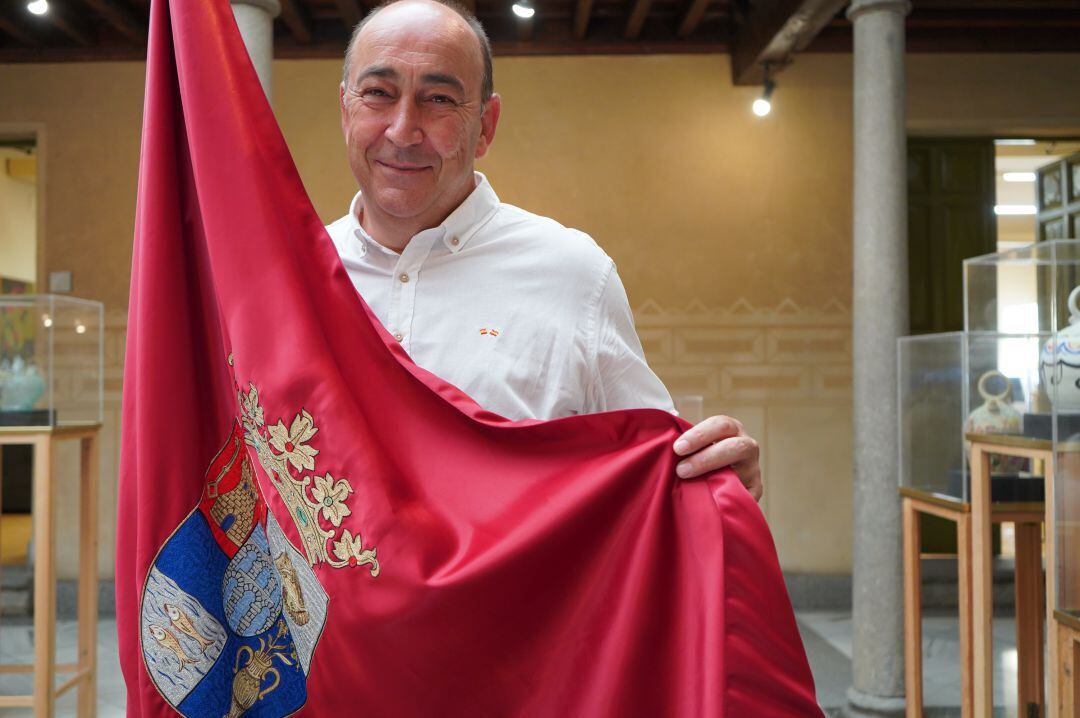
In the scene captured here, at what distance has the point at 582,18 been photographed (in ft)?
19.3

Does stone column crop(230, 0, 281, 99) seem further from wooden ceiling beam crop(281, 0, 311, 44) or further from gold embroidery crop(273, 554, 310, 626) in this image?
gold embroidery crop(273, 554, 310, 626)

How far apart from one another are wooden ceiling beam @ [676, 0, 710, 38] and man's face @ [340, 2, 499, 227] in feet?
14.9

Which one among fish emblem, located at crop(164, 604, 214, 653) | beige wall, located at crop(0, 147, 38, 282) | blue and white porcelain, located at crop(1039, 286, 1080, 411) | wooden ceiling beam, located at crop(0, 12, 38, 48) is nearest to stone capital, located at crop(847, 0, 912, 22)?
blue and white porcelain, located at crop(1039, 286, 1080, 411)

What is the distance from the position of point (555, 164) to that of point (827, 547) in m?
2.91

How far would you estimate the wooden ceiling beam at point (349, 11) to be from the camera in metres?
5.44

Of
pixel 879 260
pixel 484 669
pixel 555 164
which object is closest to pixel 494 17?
pixel 555 164

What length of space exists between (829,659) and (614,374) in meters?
4.22

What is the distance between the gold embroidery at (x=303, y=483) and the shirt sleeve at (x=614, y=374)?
1.41 feet

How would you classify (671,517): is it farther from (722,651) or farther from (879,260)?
(879,260)

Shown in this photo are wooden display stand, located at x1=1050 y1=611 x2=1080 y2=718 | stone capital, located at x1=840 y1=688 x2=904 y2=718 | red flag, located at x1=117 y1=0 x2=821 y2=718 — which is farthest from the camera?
stone capital, located at x1=840 y1=688 x2=904 y2=718

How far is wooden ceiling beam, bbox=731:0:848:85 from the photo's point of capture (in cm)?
493

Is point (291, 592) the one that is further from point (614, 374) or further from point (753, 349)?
point (753, 349)

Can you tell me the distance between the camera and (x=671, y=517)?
115 centimetres

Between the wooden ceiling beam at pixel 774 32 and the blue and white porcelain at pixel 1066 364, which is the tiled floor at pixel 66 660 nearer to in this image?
the blue and white porcelain at pixel 1066 364
